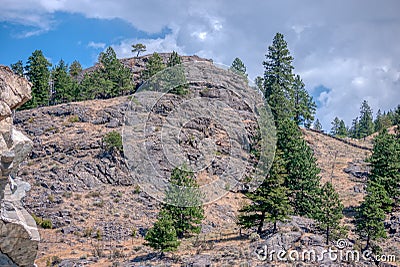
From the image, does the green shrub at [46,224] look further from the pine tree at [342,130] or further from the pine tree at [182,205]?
the pine tree at [342,130]

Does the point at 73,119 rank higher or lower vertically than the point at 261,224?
higher

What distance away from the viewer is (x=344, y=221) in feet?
135

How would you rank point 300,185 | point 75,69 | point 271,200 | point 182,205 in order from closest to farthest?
1. point 271,200
2. point 182,205
3. point 300,185
4. point 75,69

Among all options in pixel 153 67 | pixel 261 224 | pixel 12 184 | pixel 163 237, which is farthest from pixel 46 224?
pixel 153 67

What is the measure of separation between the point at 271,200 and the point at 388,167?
1748 cm

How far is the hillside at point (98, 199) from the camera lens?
107 ft

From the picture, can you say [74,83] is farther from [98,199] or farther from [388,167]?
[388,167]

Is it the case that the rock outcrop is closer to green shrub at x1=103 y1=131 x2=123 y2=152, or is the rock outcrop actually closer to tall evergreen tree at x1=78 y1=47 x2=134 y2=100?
green shrub at x1=103 y1=131 x2=123 y2=152

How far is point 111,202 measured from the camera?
140ft

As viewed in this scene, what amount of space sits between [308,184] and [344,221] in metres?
6.48

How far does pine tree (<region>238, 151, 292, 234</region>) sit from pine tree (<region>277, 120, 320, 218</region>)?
191 inches

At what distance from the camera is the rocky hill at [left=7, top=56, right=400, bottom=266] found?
30.6 m

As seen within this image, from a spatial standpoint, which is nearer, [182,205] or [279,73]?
[182,205]

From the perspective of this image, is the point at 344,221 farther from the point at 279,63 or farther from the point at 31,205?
the point at 31,205
